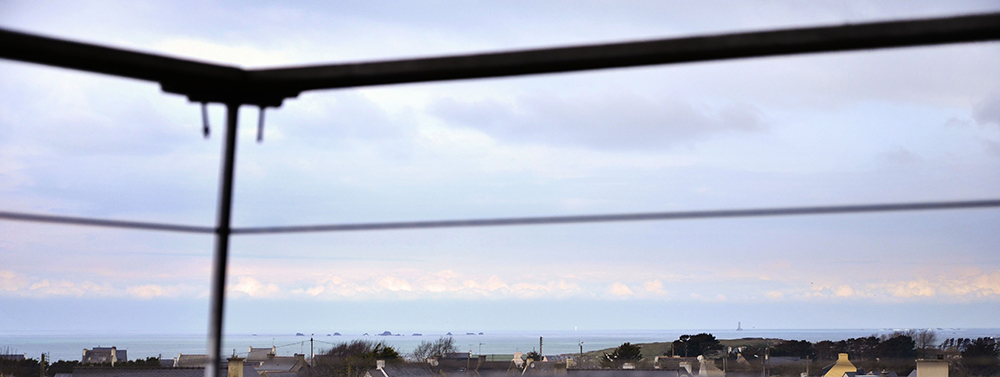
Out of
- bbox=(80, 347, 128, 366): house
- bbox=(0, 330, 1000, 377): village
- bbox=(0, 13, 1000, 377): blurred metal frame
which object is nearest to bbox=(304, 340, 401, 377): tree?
bbox=(0, 330, 1000, 377): village

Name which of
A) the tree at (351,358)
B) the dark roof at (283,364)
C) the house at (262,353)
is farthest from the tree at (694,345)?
the house at (262,353)

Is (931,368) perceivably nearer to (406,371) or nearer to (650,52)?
(650,52)

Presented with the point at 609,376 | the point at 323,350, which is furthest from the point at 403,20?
the point at 609,376

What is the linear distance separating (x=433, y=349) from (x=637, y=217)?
478 inches

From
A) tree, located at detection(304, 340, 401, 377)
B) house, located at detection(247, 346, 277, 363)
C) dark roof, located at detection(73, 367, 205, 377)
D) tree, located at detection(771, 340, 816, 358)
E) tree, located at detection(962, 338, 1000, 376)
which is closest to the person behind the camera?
tree, located at detection(962, 338, 1000, 376)

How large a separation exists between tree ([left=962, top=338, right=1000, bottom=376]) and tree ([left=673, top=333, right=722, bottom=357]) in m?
3.34

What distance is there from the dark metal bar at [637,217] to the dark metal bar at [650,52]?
361mm

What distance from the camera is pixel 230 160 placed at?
4.17 feet

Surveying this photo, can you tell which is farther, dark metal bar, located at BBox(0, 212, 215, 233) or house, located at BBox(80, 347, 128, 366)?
house, located at BBox(80, 347, 128, 366)

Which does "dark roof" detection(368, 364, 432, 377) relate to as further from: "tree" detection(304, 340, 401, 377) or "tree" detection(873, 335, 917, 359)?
"tree" detection(873, 335, 917, 359)

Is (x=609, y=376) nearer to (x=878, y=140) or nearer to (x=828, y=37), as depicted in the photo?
(x=828, y=37)

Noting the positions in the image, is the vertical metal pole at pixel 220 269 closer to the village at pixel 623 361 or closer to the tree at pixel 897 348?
the village at pixel 623 361

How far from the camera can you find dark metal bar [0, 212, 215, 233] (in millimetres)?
1285

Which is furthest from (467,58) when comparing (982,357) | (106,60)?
(982,357)
